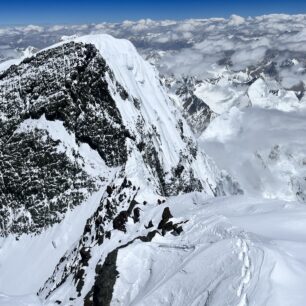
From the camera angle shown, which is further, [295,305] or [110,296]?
[110,296]

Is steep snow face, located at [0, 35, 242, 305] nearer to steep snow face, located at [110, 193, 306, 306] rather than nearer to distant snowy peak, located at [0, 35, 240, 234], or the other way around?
distant snowy peak, located at [0, 35, 240, 234]

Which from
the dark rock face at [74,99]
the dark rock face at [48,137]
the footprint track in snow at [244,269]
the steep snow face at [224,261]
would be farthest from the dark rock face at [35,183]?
the footprint track in snow at [244,269]

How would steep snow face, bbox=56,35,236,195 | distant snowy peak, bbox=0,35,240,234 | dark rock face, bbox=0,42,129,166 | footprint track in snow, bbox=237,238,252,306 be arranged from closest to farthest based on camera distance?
footprint track in snow, bbox=237,238,252,306 → distant snowy peak, bbox=0,35,240,234 → dark rock face, bbox=0,42,129,166 → steep snow face, bbox=56,35,236,195

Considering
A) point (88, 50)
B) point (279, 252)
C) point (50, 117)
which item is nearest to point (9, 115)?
point (50, 117)

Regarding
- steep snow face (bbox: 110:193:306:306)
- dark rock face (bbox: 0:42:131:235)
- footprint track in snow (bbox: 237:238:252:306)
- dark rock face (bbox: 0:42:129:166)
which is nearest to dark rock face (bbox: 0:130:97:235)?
dark rock face (bbox: 0:42:131:235)

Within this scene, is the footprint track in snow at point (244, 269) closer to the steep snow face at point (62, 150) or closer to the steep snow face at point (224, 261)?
the steep snow face at point (224, 261)

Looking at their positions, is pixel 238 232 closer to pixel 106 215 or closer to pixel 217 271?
pixel 217 271
